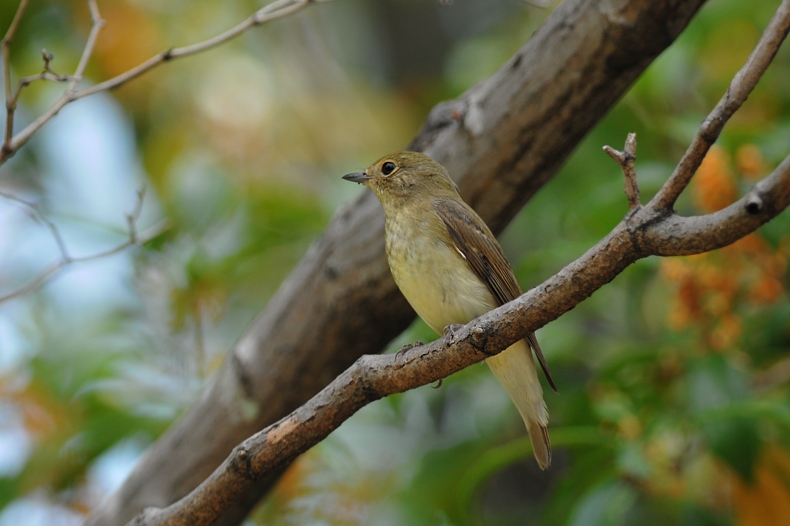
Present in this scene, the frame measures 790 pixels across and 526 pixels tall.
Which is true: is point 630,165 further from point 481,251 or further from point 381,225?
point 381,225

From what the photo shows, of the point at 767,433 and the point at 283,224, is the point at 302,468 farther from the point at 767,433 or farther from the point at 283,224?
the point at 767,433

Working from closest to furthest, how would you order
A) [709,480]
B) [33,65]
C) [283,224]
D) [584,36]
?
[584,36]
[709,480]
[283,224]
[33,65]

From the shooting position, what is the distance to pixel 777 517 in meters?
3.13

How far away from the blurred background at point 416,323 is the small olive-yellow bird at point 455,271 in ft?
1.01

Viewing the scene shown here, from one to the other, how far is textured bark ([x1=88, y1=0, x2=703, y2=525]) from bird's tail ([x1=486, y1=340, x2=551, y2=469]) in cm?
47

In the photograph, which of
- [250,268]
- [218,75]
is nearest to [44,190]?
[218,75]

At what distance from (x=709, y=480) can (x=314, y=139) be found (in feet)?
12.7

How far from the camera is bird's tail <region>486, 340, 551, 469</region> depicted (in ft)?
9.81

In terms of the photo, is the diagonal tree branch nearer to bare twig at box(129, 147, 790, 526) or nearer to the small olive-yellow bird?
bare twig at box(129, 147, 790, 526)

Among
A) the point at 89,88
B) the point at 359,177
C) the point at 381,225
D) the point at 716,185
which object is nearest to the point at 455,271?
the point at 381,225

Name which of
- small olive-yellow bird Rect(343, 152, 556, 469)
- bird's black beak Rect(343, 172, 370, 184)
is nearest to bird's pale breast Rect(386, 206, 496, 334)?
small olive-yellow bird Rect(343, 152, 556, 469)

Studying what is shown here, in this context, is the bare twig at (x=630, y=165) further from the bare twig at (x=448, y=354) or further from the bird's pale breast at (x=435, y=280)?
the bird's pale breast at (x=435, y=280)

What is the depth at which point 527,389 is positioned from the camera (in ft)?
9.87

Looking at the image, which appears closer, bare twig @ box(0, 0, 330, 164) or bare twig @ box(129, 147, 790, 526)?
bare twig @ box(129, 147, 790, 526)
